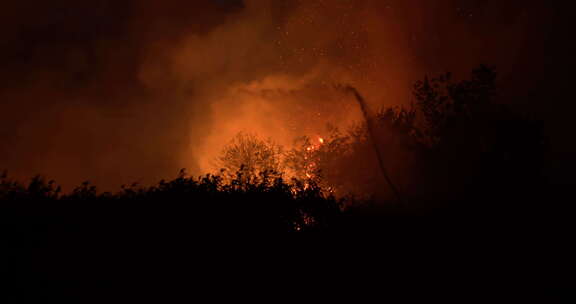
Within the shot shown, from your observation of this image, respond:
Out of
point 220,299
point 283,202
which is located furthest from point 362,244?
point 220,299

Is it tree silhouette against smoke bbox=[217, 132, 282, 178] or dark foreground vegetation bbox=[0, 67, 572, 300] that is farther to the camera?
tree silhouette against smoke bbox=[217, 132, 282, 178]

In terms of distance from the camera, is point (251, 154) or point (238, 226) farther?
point (251, 154)

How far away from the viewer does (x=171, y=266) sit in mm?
11172

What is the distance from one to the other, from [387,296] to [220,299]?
6964 mm

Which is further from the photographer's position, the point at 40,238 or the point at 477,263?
the point at 477,263

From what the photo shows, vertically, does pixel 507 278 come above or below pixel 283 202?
below

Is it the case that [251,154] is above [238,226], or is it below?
above

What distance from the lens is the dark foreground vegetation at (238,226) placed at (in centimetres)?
1002

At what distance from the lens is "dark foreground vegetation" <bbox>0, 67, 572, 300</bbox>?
10016 mm

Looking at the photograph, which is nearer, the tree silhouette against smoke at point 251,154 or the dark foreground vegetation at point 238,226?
the dark foreground vegetation at point 238,226

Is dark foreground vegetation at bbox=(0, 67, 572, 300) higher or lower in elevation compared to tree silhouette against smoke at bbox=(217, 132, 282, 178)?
lower

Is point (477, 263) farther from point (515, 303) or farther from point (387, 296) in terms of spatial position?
point (387, 296)

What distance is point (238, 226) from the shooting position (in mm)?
13219

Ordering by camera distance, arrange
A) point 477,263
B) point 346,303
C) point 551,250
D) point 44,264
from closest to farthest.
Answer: point 44,264 → point 346,303 → point 477,263 → point 551,250
